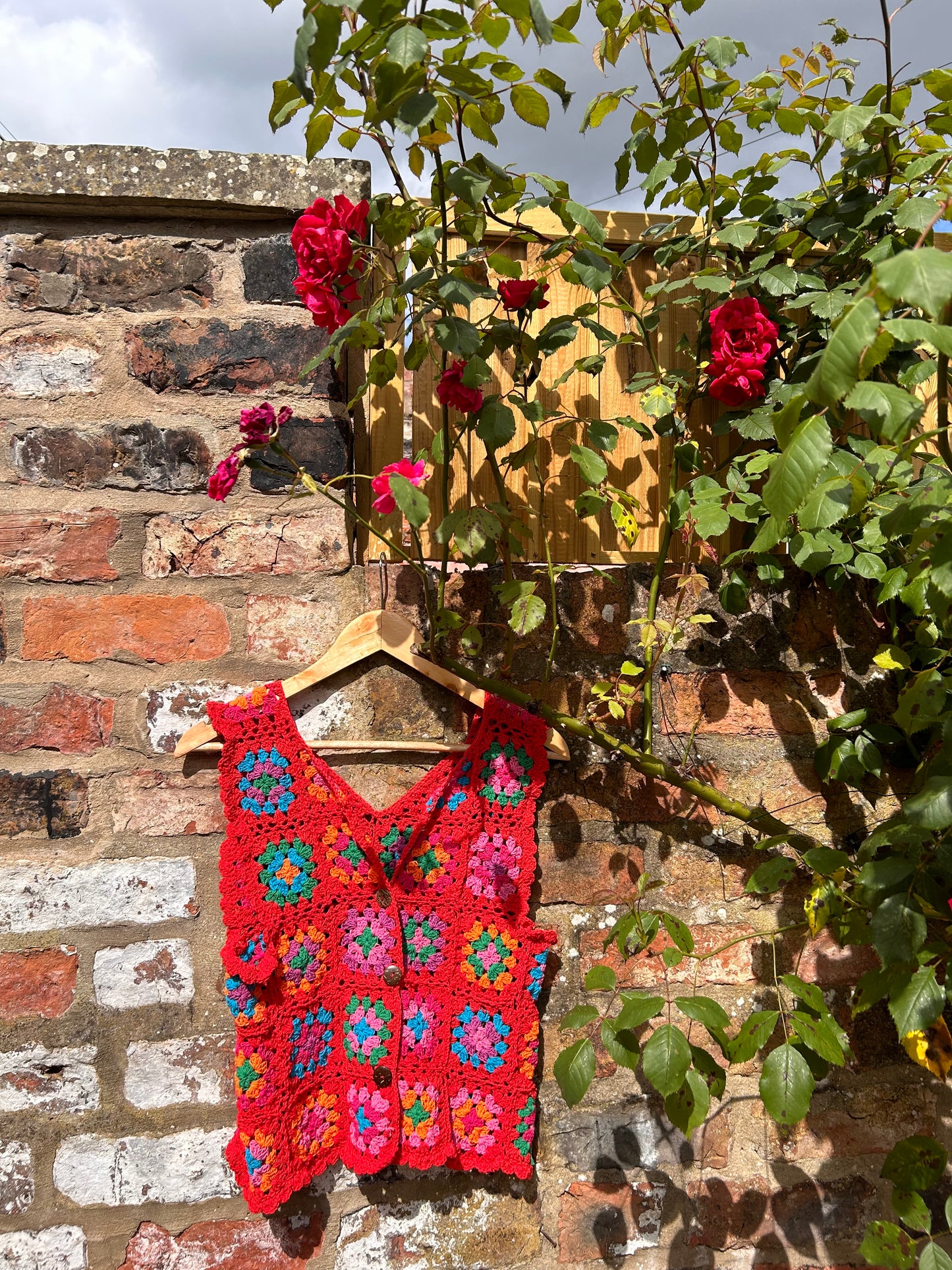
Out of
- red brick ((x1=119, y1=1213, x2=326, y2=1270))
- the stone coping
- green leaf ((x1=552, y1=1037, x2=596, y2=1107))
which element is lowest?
red brick ((x1=119, y1=1213, x2=326, y2=1270))

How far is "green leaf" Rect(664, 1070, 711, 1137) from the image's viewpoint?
1079mm

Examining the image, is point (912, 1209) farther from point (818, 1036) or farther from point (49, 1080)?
point (49, 1080)

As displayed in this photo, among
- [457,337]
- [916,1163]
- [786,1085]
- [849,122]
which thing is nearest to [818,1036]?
[786,1085]

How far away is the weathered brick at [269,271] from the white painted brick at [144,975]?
1023mm

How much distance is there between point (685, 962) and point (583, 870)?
24cm

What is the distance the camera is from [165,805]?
1266mm

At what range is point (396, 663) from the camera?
4.31 feet

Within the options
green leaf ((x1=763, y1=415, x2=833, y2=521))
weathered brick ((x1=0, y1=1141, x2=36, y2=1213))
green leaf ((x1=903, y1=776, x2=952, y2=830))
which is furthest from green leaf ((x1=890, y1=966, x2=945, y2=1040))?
weathered brick ((x1=0, y1=1141, x2=36, y2=1213))

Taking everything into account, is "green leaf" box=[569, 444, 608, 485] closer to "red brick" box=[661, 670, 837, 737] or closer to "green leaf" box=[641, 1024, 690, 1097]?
"red brick" box=[661, 670, 837, 737]

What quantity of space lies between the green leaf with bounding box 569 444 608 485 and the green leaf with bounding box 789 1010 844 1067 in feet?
2.63

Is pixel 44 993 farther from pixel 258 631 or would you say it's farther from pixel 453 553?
pixel 453 553

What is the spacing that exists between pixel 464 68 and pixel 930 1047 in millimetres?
1508

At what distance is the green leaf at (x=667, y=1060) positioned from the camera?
1025 mm

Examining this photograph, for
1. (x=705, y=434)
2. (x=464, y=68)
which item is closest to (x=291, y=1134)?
(x=705, y=434)
